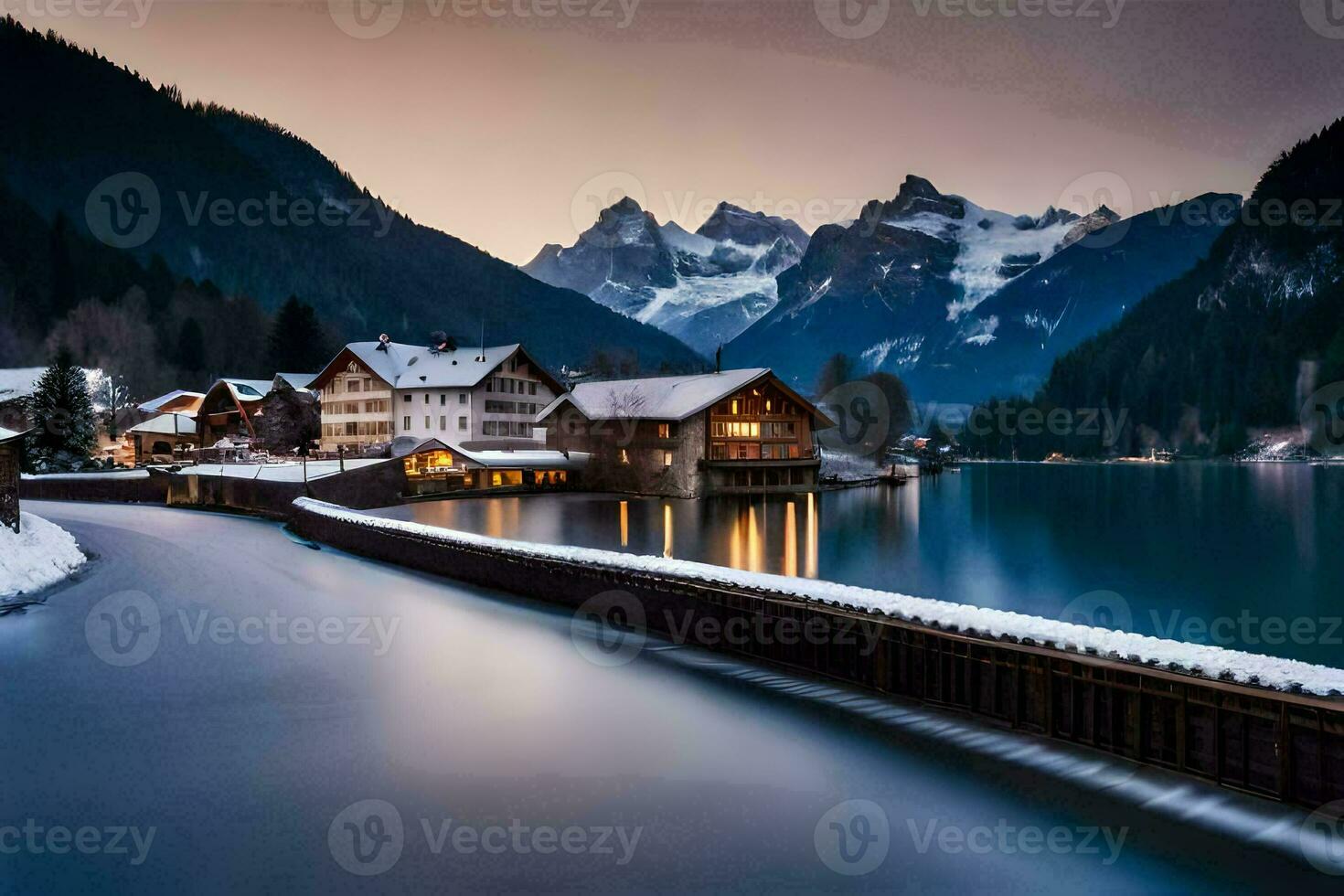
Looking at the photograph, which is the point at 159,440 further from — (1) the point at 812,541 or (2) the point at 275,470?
(1) the point at 812,541

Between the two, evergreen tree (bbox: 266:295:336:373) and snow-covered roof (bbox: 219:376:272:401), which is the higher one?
evergreen tree (bbox: 266:295:336:373)

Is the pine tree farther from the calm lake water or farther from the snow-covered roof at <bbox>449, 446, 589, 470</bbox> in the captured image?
the calm lake water

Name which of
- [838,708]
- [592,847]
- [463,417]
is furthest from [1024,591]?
[463,417]

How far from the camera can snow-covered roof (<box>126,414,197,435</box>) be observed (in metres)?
75.0

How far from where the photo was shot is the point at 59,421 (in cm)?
6000

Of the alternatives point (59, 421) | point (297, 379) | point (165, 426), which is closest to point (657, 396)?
point (297, 379)

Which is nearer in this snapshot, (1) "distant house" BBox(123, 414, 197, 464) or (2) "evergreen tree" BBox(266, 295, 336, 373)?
(1) "distant house" BBox(123, 414, 197, 464)

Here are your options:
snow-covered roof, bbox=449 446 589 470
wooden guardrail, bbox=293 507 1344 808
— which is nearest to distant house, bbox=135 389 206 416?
snow-covered roof, bbox=449 446 589 470

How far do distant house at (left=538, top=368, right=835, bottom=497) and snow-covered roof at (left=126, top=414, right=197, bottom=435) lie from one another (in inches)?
1479

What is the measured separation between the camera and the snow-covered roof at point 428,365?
67.7 metres

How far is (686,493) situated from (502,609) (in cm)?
3533

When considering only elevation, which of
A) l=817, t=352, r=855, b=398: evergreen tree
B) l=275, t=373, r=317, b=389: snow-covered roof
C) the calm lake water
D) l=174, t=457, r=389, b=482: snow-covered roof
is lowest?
the calm lake water

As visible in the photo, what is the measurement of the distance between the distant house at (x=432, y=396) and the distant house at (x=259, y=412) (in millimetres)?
2207

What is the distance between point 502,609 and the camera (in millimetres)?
22844
